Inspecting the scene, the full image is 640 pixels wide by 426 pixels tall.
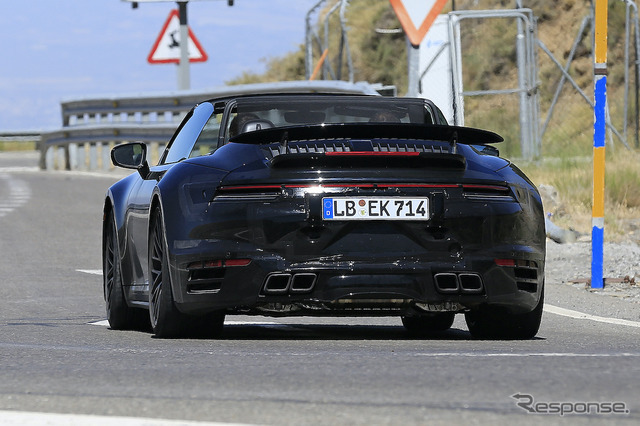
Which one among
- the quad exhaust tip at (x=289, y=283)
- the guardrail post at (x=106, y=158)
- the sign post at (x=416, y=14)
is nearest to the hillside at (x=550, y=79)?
the sign post at (x=416, y=14)

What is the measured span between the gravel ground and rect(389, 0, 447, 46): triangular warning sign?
231 cm

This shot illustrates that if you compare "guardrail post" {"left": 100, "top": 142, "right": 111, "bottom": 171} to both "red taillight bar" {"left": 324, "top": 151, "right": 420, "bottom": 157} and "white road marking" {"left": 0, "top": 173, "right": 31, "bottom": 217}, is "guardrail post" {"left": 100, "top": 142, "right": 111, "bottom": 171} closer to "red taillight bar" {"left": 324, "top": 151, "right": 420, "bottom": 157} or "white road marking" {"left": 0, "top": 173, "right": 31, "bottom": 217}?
"white road marking" {"left": 0, "top": 173, "right": 31, "bottom": 217}

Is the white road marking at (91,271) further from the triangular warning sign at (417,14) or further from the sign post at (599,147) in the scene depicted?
the sign post at (599,147)

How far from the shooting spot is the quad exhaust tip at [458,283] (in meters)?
6.81

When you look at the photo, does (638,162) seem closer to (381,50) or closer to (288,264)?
(288,264)

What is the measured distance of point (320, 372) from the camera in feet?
18.0

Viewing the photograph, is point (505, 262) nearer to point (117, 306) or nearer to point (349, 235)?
point (349, 235)

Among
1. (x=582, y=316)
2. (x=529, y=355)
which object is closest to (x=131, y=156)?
(x=582, y=316)

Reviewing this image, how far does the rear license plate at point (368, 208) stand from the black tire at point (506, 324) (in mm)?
899

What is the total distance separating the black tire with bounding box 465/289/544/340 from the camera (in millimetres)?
7391

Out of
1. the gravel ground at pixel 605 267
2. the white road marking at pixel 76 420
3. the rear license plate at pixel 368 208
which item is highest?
the rear license plate at pixel 368 208

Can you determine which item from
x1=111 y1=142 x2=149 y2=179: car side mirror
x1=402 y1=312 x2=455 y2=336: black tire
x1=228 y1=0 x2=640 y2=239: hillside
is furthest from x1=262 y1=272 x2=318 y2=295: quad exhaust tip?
x1=228 y1=0 x2=640 y2=239: hillside

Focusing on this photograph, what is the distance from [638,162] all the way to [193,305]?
11.9 meters

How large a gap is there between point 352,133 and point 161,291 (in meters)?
1.22
